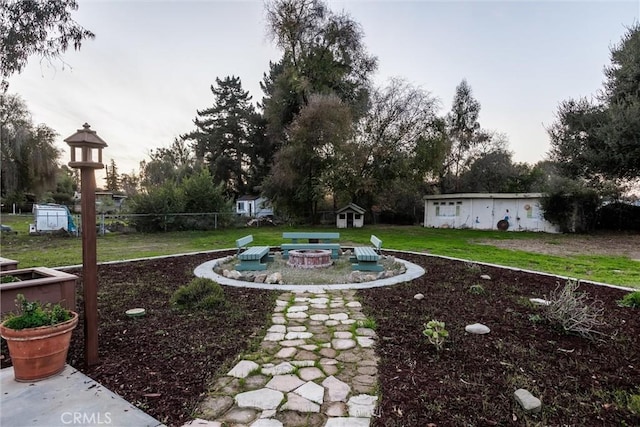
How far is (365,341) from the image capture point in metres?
3.19

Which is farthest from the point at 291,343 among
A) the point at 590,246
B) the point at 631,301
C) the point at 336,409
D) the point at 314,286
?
the point at 590,246

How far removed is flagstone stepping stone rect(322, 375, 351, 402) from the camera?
2215mm

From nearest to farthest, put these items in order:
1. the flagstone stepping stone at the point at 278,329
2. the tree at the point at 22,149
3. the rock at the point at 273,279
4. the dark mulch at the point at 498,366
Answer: the dark mulch at the point at 498,366, the flagstone stepping stone at the point at 278,329, the rock at the point at 273,279, the tree at the point at 22,149

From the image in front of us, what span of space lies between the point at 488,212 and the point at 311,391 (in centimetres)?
1863

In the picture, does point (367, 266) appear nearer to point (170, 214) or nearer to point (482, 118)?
point (170, 214)

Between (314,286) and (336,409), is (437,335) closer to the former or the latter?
(336,409)

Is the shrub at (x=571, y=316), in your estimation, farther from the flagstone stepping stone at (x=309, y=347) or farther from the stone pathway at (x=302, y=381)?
the flagstone stepping stone at (x=309, y=347)

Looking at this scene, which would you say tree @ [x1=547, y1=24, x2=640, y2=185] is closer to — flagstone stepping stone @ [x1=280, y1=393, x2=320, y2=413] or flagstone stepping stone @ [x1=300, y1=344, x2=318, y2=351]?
flagstone stepping stone @ [x1=300, y1=344, x2=318, y2=351]

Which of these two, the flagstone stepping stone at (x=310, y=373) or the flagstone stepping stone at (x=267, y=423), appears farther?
the flagstone stepping stone at (x=310, y=373)

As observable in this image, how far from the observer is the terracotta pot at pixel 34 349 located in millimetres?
2307

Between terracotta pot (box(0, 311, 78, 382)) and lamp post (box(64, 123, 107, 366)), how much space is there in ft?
0.79

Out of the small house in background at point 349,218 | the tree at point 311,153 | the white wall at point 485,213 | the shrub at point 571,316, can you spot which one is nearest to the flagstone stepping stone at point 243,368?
the shrub at point 571,316

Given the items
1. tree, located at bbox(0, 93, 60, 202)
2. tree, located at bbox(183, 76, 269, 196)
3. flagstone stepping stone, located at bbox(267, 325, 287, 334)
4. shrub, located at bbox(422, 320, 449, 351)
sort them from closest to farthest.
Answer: shrub, located at bbox(422, 320, 449, 351)
flagstone stepping stone, located at bbox(267, 325, 287, 334)
tree, located at bbox(0, 93, 60, 202)
tree, located at bbox(183, 76, 269, 196)

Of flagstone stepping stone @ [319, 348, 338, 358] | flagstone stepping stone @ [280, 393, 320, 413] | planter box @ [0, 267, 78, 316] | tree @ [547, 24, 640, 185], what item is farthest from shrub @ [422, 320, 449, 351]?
tree @ [547, 24, 640, 185]
